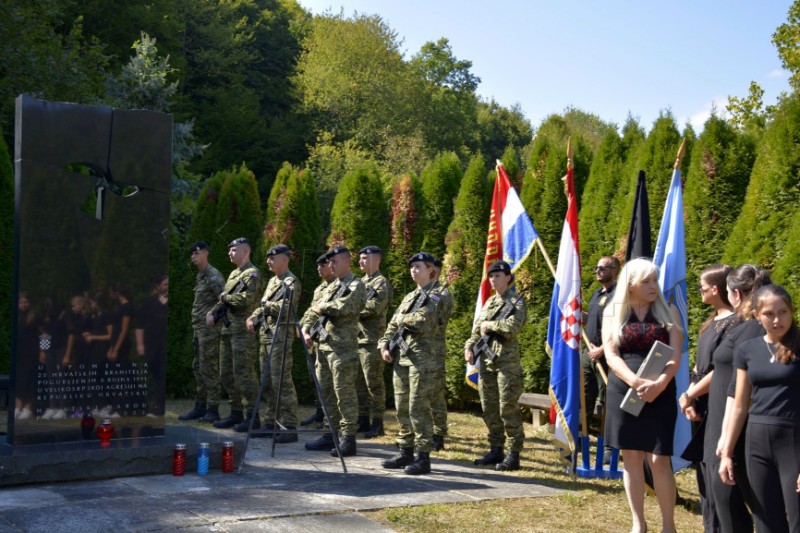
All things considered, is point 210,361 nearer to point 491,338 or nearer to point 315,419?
point 315,419

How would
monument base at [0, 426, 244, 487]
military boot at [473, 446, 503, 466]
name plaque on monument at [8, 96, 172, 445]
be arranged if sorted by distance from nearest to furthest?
1. monument base at [0, 426, 244, 487]
2. name plaque on monument at [8, 96, 172, 445]
3. military boot at [473, 446, 503, 466]

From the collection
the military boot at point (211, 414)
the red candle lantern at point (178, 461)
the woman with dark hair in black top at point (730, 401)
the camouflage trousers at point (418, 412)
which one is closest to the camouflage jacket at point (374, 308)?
the camouflage trousers at point (418, 412)

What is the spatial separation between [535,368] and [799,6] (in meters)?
14.8

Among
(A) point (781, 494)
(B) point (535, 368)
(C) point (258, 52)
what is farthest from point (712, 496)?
(C) point (258, 52)

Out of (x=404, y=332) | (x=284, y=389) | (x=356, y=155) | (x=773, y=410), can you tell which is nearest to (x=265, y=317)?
(x=284, y=389)

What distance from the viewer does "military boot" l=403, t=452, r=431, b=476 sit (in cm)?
659

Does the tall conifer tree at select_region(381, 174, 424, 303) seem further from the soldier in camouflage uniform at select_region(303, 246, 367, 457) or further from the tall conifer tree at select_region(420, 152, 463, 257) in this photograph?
the soldier in camouflage uniform at select_region(303, 246, 367, 457)

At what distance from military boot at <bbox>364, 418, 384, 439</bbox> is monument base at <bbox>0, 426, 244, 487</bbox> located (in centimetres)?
215

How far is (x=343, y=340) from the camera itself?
7.55m

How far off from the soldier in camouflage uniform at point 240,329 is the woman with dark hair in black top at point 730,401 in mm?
5644

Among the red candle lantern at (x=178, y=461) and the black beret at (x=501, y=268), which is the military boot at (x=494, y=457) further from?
the red candle lantern at (x=178, y=461)

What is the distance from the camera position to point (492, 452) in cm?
716

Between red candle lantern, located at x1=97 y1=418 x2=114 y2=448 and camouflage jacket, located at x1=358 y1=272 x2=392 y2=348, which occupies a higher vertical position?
camouflage jacket, located at x1=358 y1=272 x2=392 y2=348

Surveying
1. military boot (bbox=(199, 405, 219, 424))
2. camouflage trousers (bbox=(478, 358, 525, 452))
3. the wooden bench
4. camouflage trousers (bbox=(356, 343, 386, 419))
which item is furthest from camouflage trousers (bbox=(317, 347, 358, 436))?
military boot (bbox=(199, 405, 219, 424))
